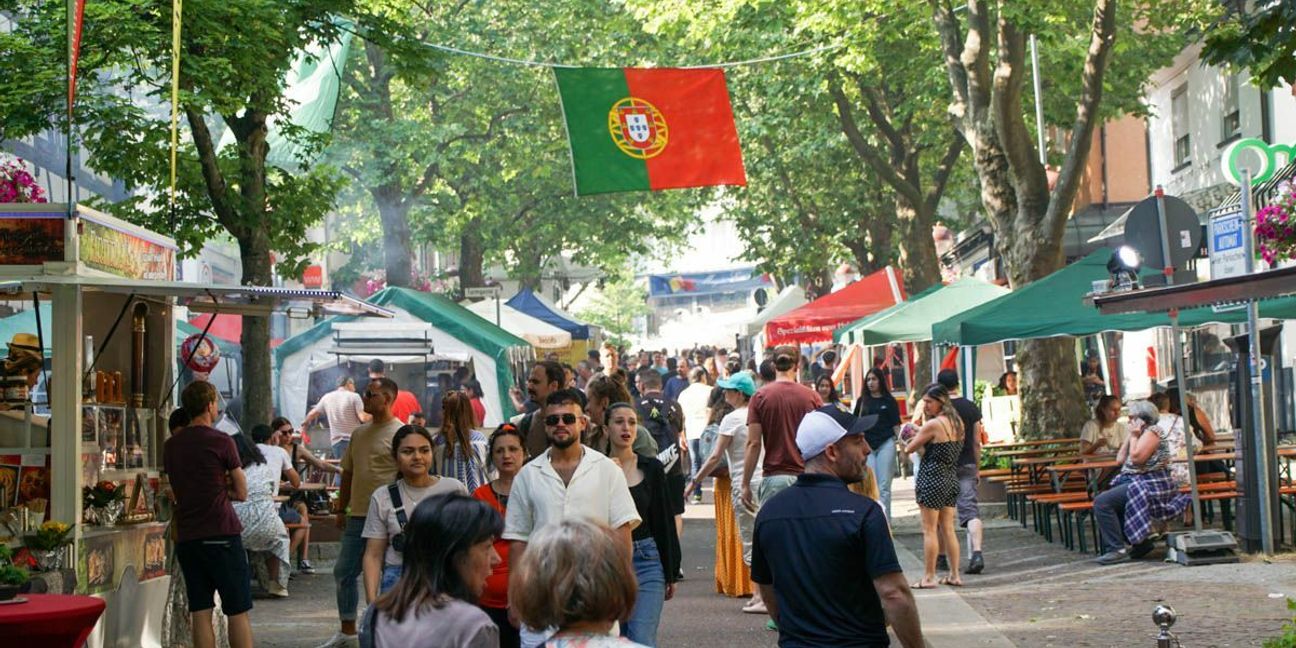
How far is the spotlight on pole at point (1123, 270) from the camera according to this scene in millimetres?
13906

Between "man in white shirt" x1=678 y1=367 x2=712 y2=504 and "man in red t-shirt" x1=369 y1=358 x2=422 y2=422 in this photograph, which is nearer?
"man in red t-shirt" x1=369 y1=358 x2=422 y2=422

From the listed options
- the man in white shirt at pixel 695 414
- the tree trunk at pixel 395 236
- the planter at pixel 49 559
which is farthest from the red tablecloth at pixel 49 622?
the tree trunk at pixel 395 236

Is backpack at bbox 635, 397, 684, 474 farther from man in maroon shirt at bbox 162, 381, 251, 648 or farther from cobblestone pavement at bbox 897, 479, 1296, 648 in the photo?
man in maroon shirt at bbox 162, 381, 251, 648

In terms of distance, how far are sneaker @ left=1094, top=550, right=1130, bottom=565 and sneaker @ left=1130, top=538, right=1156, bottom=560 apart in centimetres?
5

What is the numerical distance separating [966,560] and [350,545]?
6992 mm

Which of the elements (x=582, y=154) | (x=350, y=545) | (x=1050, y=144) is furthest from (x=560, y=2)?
(x=350, y=545)

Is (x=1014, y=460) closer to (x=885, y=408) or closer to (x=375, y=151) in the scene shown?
(x=885, y=408)

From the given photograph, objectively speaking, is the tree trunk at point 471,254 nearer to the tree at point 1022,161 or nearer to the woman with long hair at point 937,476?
the tree at point 1022,161

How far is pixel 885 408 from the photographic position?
1681 centimetres

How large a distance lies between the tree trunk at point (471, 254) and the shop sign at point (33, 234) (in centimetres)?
3544

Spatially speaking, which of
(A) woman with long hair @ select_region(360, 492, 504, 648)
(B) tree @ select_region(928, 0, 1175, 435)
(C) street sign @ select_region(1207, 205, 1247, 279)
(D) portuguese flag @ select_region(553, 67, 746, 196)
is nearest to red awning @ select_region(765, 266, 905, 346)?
(B) tree @ select_region(928, 0, 1175, 435)

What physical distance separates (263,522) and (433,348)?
12.8m

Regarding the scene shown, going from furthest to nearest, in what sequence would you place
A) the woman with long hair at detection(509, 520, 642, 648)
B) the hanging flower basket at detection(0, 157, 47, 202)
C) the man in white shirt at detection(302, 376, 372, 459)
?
the man in white shirt at detection(302, 376, 372, 459) < the hanging flower basket at detection(0, 157, 47, 202) < the woman with long hair at detection(509, 520, 642, 648)

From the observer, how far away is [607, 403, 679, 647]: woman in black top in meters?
7.68
